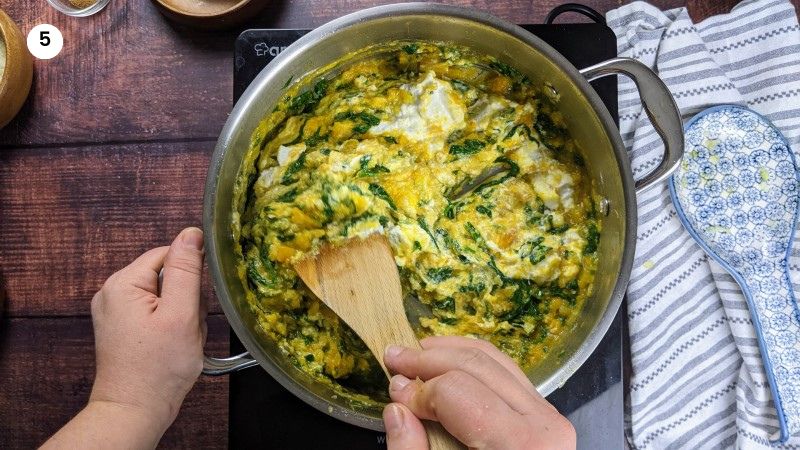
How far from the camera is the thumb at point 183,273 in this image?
108 cm

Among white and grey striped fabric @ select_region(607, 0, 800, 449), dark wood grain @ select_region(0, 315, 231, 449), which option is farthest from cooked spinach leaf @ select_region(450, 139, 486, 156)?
dark wood grain @ select_region(0, 315, 231, 449)

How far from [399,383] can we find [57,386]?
2.86 ft

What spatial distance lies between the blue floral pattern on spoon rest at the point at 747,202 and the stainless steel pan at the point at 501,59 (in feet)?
1.03

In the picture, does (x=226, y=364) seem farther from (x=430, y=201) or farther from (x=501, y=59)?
(x=501, y=59)

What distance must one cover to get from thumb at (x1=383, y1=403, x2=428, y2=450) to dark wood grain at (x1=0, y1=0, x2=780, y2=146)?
79cm

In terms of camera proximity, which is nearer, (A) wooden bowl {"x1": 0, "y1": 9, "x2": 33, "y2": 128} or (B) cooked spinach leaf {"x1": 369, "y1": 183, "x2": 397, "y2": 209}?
(B) cooked spinach leaf {"x1": 369, "y1": 183, "x2": 397, "y2": 209}

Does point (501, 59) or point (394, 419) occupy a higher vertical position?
point (501, 59)

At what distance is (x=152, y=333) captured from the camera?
1.08 m

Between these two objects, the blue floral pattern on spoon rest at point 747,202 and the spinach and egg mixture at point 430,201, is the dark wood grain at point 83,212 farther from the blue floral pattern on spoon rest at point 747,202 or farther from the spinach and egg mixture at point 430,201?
the blue floral pattern on spoon rest at point 747,202

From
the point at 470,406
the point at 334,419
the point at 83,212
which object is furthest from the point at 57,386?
the point at 470,406

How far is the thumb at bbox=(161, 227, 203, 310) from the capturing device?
3.56 ft

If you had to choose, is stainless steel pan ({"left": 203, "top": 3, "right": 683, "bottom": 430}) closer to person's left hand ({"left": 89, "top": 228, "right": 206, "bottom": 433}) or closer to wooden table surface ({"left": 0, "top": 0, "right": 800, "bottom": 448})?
person's left hand ({"left": 89, "top": 228, "right": 206, "bottom": 433})

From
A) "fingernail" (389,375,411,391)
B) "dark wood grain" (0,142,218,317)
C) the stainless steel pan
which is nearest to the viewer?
"fingernail" (389,375,411,391)

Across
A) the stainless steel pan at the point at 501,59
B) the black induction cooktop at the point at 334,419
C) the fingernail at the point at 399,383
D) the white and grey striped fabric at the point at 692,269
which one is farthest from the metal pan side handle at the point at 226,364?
the white and grey striped fabric at the point at 692,269
